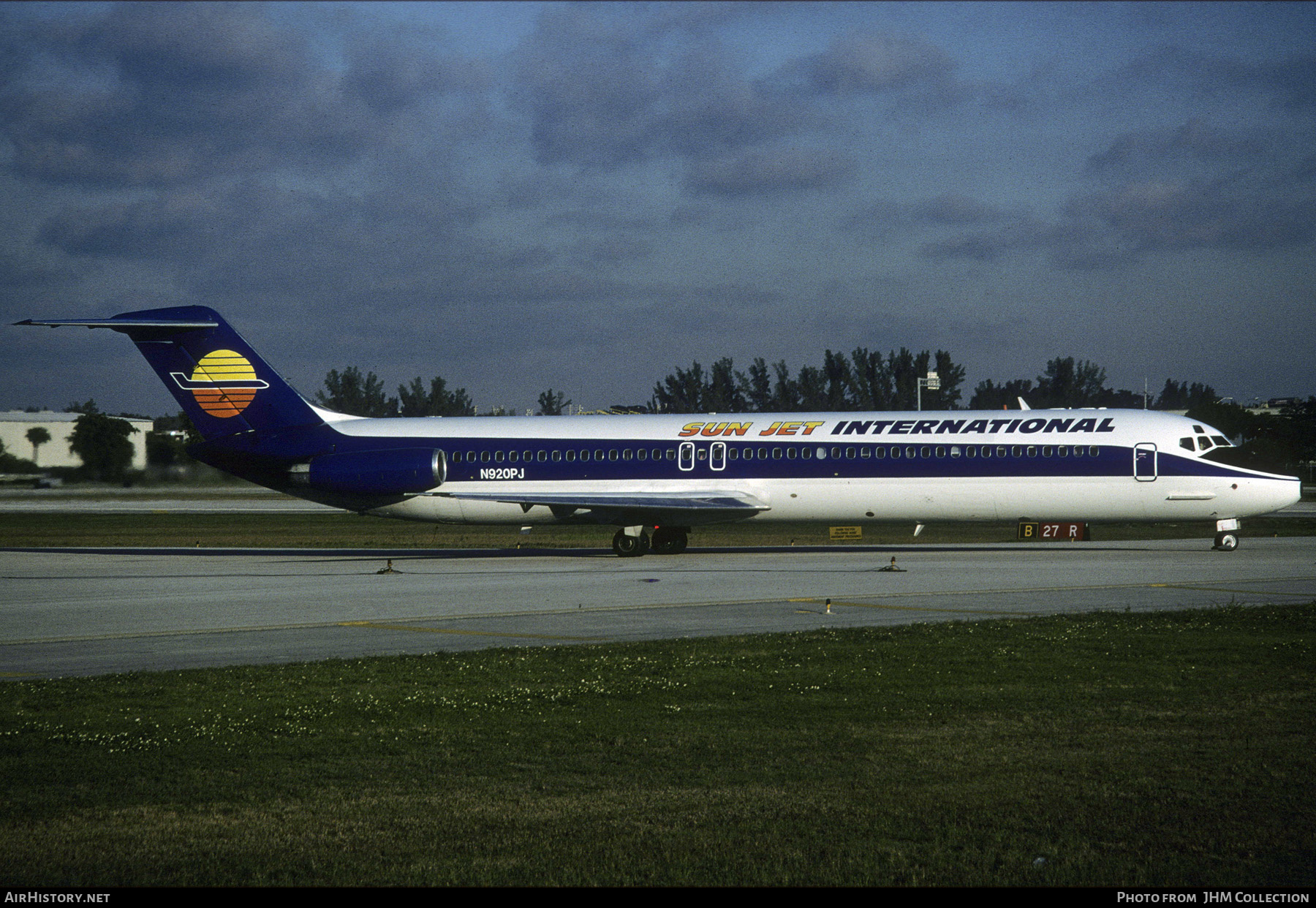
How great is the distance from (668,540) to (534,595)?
1169 centimetres

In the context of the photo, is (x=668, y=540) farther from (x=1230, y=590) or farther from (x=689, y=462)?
(x=1230, y=590)

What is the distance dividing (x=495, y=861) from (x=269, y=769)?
2.76 meters

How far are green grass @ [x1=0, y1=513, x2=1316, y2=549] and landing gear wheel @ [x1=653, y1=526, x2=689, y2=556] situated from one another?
1.72 meters

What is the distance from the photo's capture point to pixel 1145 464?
29031 millimetres

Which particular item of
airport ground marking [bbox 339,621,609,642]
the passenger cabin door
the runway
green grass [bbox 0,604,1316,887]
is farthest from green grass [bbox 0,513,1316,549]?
green grass [bbox 0,604,1316,887]

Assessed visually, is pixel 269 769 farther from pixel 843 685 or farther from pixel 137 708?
pixel 843 685

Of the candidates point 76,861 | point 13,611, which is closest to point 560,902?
point 76,861

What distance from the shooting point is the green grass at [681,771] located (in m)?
6.25

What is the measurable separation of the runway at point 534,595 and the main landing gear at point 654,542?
2.68 ft

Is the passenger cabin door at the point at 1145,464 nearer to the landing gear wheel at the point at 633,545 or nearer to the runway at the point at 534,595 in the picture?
the runway at the point at 534,595

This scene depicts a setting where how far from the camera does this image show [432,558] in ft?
104

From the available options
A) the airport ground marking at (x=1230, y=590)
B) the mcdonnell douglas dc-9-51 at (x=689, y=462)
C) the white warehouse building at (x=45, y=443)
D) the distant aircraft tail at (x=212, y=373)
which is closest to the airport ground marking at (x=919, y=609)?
the airport ground marking at (x=1230, y=590)

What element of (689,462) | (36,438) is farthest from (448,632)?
(36,438)

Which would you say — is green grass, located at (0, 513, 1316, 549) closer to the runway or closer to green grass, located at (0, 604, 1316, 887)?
the runway
